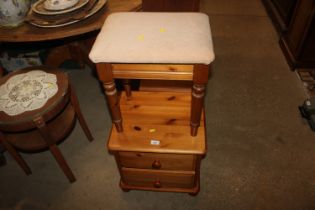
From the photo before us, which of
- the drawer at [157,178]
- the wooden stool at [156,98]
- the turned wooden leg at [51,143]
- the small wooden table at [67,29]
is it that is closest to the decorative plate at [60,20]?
the small wooden table at [67,29]

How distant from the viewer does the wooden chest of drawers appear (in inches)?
44.1

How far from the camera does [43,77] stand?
4.43 ft

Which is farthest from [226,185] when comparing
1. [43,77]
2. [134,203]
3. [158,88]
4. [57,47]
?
[57,47]

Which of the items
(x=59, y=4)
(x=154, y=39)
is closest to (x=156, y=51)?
(x=154, y=39)

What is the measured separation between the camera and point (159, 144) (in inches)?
44.1

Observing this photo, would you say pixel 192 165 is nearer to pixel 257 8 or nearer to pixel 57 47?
pixel 57 47

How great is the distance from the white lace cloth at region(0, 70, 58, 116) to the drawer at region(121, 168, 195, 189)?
55 cm

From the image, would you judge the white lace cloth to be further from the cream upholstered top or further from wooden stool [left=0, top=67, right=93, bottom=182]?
the cream upholstered top

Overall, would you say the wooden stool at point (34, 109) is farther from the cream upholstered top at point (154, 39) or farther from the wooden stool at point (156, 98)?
the cream upholstered top at point (154, 39)

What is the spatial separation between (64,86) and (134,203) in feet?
2.51

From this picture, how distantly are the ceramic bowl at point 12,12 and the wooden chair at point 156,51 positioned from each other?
0.51 metres

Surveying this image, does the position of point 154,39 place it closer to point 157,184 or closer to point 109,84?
point 109,84

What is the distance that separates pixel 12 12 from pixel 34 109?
47cm

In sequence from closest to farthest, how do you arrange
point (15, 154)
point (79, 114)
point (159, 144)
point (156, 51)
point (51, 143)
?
point (156, 51) → point (159, 144) → point (51, 143) → point (15, 154) → point (79, 114)
